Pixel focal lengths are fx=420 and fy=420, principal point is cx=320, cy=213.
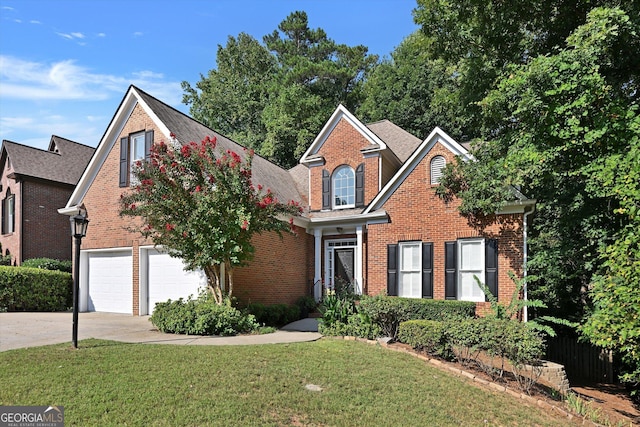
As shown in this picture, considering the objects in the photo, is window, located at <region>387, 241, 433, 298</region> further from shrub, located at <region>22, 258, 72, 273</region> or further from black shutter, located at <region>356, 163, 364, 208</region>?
shrub, located at <region>22, 258, 72, 273</region>

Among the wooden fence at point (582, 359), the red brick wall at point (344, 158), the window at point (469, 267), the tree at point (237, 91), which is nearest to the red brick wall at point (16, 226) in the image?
the red brick wall at point (344, 158)

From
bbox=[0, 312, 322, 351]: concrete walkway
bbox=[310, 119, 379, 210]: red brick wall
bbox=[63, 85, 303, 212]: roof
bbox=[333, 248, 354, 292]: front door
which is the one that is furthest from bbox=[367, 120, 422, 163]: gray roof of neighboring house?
bbox=[0, 312, 322, 351]: concrete walkway

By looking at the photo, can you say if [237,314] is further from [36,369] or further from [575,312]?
[575,312]

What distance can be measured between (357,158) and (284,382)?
11.1m

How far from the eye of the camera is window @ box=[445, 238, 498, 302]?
12141 mm

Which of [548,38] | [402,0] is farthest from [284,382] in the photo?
[402,0]

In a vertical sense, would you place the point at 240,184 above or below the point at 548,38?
below

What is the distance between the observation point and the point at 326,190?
1694cm

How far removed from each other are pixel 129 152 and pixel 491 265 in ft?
42.0

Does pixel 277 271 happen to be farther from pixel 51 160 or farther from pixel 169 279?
pixel 51 160

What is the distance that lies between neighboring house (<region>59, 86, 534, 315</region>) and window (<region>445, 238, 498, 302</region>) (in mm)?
30

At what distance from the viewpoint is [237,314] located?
37.0ft

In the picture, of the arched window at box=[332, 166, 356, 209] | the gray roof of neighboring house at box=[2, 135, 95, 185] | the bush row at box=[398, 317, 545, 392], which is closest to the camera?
the bush row at box=[398, 317, 545, 392]

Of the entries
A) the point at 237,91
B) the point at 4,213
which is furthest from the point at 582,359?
the point at 237,91
